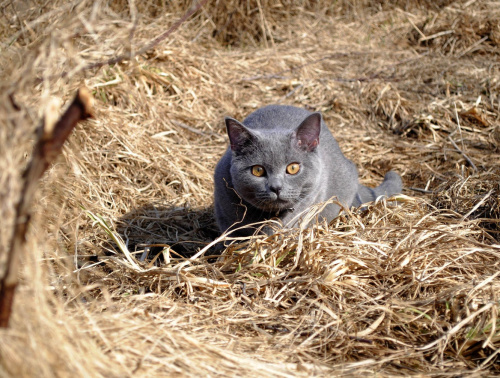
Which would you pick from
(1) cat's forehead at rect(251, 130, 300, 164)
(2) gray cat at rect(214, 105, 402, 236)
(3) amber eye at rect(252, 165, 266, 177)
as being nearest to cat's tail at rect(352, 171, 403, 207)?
(2) gray cat at rect(214, 105, 402, 236)

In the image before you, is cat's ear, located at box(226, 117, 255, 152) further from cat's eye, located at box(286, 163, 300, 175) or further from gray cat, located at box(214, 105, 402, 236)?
cat's eye, located at box(286, 163, 300, 175)

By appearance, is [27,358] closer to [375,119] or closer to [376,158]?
[376,158]

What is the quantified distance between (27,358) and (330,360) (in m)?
1.00

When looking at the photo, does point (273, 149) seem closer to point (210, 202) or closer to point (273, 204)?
point (273, 204)

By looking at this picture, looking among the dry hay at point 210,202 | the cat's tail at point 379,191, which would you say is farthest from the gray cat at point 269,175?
the cat's tail at point 379,191

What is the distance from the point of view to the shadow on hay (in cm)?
288

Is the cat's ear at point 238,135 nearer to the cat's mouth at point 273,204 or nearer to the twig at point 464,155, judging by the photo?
the cat's mouth at point 273,204

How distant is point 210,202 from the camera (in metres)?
3.43

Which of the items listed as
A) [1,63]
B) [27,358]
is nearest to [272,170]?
[1,63]

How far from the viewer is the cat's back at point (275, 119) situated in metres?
3.02

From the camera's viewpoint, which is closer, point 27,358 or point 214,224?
point 27,358

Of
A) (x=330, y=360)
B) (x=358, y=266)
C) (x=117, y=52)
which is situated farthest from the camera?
(x=117, y=52)

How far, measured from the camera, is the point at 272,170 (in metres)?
2.50

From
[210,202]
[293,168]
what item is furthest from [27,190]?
[210,202]
